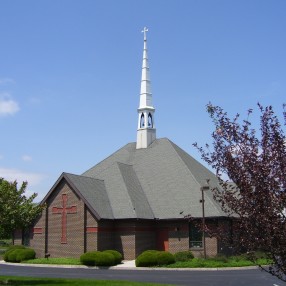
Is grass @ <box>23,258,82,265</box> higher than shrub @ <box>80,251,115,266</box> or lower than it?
lower

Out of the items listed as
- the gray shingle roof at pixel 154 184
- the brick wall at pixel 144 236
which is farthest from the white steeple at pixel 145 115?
the brick wall at pixel 144 236

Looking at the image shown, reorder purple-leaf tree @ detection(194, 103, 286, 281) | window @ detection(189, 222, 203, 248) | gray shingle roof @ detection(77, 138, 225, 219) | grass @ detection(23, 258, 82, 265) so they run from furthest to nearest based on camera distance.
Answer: gray shingle roof @ detection(77, 138, 225, 219), window @ detection(189, 222, 203, 248), grass @ detection(23, 258, 82, 265), purple-leaf tree @ detection(194, 103, 286, 281)

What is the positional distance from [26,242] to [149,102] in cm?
1844

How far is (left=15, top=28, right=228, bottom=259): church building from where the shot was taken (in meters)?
38.1

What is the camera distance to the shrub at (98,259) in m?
33.4

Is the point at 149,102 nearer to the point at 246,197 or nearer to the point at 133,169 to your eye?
the point at 133,169

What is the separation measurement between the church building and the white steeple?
14.2ft

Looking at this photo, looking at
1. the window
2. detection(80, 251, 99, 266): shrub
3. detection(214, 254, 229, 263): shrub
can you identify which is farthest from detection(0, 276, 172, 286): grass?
the window

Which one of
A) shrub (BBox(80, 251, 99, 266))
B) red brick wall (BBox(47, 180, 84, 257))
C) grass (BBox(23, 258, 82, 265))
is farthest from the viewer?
red brick wall (BBox(47, 180, 84, 257))

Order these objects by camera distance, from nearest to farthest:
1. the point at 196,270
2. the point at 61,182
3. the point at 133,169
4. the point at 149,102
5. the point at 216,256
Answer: the point at 196,270, the point at 216,256, the point at 61,182, the point at 133,169, the point at 149,102

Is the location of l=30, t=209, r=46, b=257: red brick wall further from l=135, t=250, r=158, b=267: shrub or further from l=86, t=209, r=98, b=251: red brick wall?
l=135, t=250, r=158, b=267: shrub

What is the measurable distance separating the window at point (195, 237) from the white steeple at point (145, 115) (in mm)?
12304

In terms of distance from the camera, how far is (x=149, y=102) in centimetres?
4891


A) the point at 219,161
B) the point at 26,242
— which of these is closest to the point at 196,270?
the point at 26,242
